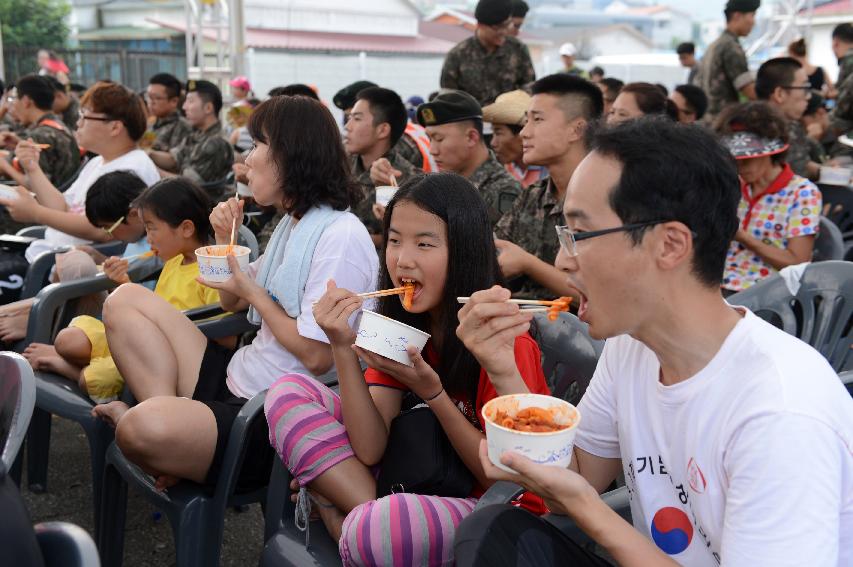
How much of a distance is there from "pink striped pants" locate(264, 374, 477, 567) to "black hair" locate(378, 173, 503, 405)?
313 mm

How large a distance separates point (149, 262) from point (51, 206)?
A: 1.37 m

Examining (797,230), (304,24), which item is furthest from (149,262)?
(304,24)

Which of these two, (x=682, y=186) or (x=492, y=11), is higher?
(x=492, y=11)

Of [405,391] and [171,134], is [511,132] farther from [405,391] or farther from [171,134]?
[171,134]

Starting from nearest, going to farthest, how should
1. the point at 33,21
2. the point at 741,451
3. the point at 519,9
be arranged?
1. the point at 741,451
2. the point at 519,9
3. the point at 33,21

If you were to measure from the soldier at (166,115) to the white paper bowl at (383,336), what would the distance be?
233 inches

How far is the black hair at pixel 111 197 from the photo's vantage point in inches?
149

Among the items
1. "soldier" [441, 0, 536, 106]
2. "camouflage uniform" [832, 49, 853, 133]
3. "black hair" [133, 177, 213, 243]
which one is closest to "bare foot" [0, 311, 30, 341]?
"black hair" [133, 177, 213, 243]

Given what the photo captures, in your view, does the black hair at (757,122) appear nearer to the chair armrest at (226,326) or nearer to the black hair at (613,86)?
the chair armrest at (226,326)

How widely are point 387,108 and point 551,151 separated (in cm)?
137

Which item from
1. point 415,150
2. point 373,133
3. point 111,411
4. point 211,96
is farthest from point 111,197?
point 211,96

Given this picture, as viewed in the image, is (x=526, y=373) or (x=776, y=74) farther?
(x=776, y=74)

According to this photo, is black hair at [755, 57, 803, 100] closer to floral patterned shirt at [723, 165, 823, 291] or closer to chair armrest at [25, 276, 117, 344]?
floral patterned shirt at [723, 165, 823, 291]

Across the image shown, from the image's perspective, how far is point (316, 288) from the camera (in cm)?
248
